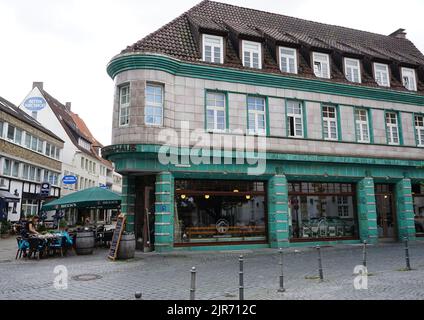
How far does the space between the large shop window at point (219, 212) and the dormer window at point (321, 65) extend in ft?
22.1

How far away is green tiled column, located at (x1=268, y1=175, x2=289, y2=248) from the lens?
16828mm

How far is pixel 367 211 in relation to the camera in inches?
732

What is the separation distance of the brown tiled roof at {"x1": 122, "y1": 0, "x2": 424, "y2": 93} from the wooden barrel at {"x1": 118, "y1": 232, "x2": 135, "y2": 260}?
769 cm

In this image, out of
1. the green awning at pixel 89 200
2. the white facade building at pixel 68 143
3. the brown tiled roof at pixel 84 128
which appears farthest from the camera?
the brown tiled roof at pixel 84 128

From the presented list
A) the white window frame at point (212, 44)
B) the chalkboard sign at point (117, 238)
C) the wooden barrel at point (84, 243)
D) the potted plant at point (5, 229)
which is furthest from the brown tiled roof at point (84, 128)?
the chalkboard sign at point (117, 238)

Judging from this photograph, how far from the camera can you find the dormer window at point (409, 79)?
21328 millimetres

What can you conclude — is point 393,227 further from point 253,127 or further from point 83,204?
point 83,204

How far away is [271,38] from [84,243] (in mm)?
13115

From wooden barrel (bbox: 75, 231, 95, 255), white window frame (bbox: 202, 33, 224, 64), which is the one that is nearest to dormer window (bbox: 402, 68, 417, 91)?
white window frame (bbox: 202, 33, 224, 64)

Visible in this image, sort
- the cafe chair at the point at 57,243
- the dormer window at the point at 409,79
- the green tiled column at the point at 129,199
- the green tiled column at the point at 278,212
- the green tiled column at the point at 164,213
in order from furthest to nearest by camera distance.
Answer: the dormer window at the point at 409,79, the green tiled column at the point at 278,212, the green tiled column at the point at 129,199, the green tiled column at the point at 164,213, the cafe chair at the point at 57,243

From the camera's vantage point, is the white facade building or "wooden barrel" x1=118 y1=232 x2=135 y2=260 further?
the white facade building

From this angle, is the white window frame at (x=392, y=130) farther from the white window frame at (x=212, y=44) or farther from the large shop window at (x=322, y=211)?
Answer: the white window frame at (x=212, y=44)

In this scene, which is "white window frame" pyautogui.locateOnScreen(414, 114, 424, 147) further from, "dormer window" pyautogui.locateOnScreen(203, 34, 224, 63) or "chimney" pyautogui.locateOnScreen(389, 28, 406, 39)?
"dormer window" pyautogui.locateOnScreen(203, 34, 224, 63)

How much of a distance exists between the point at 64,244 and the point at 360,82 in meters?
16.7
